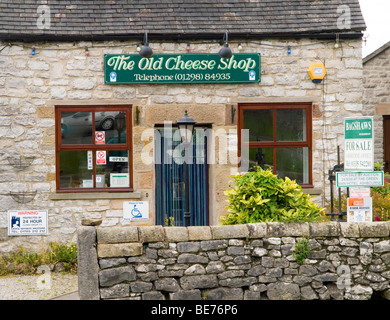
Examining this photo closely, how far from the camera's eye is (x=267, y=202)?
7.07m

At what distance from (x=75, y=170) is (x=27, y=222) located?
1.13 m

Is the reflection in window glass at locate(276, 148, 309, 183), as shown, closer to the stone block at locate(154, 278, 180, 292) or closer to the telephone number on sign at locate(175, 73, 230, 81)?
the telephone number on sign at locate(175, 73, 230, 81)

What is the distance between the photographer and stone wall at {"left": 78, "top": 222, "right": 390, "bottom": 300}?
654cm

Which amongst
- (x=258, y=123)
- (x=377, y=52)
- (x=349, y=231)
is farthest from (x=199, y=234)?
(x=377, y=52)

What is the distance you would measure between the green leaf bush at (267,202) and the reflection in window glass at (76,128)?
10.9 ft

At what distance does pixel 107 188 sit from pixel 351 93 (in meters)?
4.38

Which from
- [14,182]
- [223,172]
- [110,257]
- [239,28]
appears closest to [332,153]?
[223,172]

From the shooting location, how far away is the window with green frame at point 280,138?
9.69 metres

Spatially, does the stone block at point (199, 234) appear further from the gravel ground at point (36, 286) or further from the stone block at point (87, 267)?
the gravel ground at point (36, 286)

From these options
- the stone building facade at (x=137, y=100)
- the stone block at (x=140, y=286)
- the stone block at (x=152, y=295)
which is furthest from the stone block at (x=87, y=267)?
the stone building facade at (x=137, y=100)

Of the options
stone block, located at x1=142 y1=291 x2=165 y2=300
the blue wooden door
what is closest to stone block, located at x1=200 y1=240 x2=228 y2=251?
stone block, located at x1=142 y1=291 x2=165 y2=300

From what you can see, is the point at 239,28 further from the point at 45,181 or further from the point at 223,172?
the point at 45,181

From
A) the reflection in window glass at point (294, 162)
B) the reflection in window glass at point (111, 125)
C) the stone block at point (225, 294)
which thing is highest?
the reflection in window glass at point (111, 125)

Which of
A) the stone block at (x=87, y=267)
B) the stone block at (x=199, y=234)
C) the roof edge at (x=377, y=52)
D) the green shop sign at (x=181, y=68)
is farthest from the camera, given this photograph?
the roof edge at (x=377, y=52)
